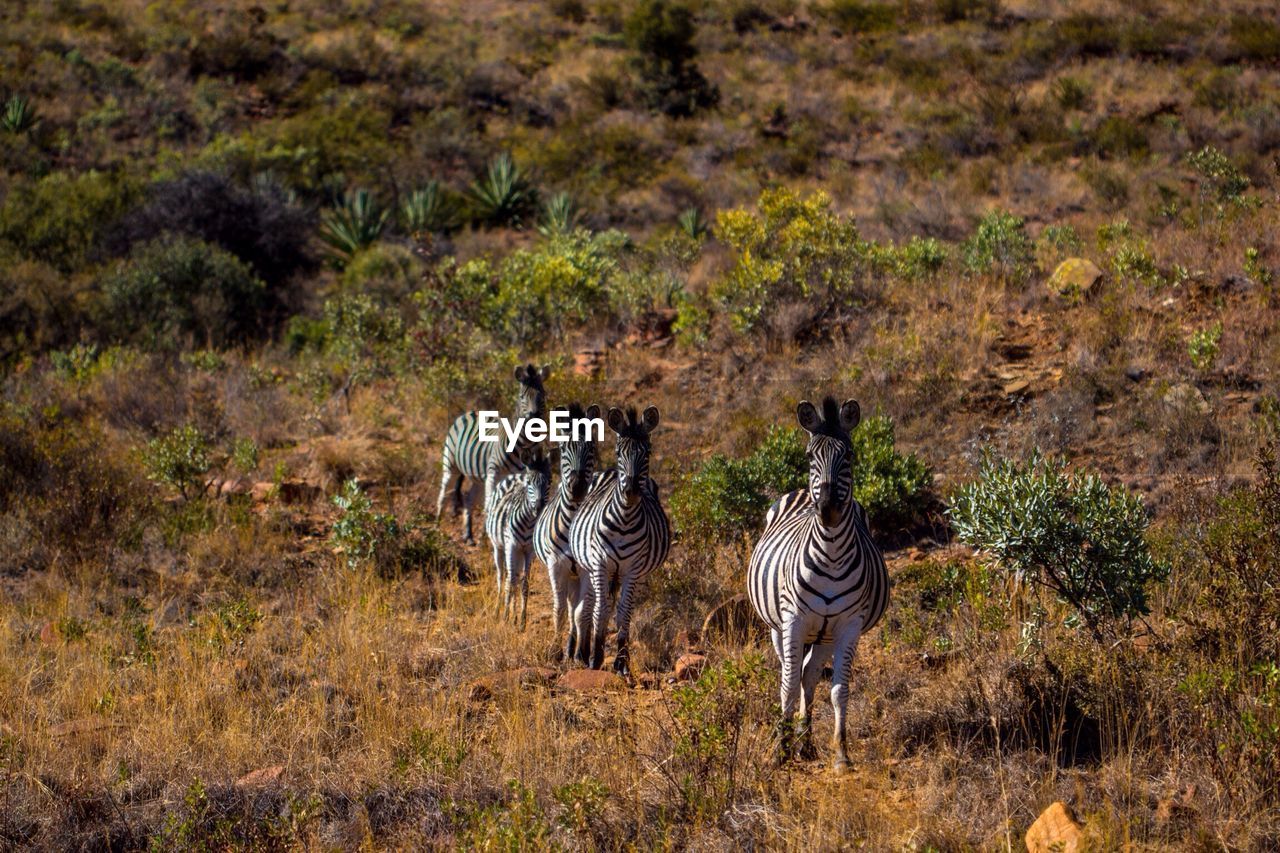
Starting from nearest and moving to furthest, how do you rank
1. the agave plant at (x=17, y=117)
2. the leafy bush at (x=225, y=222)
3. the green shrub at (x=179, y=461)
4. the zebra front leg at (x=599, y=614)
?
the zebra front leg at (x=599, y=614)
the green shrub at (x=179, y=461)
the leafy bush at (x=225, y=222)
the agave plant at (x=17, y=117)

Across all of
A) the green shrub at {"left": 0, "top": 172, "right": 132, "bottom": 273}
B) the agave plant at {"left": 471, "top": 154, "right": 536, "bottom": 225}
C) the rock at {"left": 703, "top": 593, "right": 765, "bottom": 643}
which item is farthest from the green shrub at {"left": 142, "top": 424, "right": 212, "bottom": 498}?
the agave plant at {"left": 471, "top": 154, "right": 536, "bottom": 225}

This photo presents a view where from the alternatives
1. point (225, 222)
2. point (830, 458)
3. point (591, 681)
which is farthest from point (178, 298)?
point (830, 458)

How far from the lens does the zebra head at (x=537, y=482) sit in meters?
9.80

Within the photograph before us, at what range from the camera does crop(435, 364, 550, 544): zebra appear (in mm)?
12070

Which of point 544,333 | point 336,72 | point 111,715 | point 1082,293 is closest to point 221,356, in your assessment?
point 544,333

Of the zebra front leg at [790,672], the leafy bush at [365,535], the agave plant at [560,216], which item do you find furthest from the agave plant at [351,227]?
the zebra front leg at [790,672]

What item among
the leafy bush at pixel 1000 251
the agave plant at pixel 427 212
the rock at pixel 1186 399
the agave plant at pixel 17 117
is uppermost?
the agave plant at pixel 17 117

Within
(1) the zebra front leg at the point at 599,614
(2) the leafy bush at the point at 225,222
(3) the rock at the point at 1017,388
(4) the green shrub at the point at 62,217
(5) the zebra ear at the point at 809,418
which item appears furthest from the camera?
(2) the leafy bush at the point at 225,222

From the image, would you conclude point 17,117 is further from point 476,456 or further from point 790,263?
point 476,456

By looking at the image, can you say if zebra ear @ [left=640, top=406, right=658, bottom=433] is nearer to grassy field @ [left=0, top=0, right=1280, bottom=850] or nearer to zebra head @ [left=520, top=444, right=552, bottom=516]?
zebra head @ [left=520, top=444, right=552, bottom=516]

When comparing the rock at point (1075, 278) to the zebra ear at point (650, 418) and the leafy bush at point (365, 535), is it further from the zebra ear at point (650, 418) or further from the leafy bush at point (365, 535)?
the leafy bush at point (365, 535)

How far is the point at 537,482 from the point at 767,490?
227 centimetres

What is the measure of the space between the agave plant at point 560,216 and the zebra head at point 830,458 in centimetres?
1522

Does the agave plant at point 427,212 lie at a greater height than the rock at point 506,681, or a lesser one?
greater
